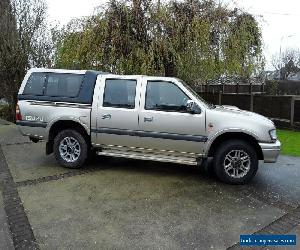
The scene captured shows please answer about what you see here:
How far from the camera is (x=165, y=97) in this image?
6.07 m

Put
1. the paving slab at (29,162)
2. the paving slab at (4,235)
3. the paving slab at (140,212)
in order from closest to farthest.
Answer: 1. the paving slab at (4,235)
2. the paving slab at (140,212)
3. the paving slab at (29,162)

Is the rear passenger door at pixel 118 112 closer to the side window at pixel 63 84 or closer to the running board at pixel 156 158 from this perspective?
the running board at pixel 156 158

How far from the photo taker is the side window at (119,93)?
245 inches

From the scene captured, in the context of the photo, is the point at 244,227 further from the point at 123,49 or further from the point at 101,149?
the point at 123,49

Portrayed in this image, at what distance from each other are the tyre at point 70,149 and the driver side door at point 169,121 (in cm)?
125

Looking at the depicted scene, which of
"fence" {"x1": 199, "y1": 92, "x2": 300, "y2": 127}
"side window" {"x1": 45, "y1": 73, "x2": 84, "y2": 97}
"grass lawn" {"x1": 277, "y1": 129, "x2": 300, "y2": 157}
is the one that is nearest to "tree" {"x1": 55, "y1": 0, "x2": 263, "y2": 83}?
"fence" {"x1": 199, "y1": 92, "x2": 300, "y2": 127}

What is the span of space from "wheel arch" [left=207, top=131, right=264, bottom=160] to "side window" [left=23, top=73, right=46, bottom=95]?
3437mm

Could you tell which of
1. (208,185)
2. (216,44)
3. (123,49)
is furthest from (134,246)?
(216,44)

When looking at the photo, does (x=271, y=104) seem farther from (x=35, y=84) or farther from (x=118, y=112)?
(x=35, y=84)

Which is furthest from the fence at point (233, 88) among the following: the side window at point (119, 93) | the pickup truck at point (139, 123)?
the side window at point (119, 93)

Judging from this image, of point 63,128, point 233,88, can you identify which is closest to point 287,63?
point 233,88

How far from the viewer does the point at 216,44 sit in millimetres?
12312

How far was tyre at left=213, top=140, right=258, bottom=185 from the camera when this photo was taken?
5.76 metres

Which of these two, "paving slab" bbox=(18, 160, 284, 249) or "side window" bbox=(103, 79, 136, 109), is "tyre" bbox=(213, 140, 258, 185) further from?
"side window" bbox=(103, 79, 136, 109)
